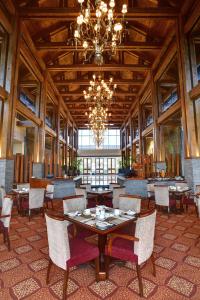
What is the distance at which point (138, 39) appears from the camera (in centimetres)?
916

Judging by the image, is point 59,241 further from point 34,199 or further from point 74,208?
point 34,199

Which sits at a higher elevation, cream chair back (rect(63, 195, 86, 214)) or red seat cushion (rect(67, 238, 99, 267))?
cream chair back (rect(63, 195, 86, 214))

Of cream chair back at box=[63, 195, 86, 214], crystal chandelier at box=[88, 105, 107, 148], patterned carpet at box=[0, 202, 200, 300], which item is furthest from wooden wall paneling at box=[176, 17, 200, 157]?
cream chair back at box=[63, 195, 86, 214]

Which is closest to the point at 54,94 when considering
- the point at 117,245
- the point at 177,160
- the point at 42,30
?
the point at 42,30

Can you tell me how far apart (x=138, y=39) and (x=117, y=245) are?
9.72m

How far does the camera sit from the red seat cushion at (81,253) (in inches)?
78.0

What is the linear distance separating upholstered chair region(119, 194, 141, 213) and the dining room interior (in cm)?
2

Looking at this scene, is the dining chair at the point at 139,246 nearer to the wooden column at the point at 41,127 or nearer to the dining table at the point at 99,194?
the dining table at the point at 99,194

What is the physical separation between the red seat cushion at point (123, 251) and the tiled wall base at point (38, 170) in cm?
732

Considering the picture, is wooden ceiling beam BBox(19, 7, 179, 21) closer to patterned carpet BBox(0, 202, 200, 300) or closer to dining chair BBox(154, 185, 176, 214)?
dining chair BBox(154, 185, 176, 214)

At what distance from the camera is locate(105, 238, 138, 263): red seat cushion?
6.77 feet

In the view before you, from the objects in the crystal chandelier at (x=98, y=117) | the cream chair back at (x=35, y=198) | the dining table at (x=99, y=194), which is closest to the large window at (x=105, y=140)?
the crystal chandelier at (x=98, y=117)

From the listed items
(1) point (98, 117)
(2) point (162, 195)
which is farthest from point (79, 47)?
(2) point (162, 195)

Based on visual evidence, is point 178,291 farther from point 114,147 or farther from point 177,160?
point 114,147
